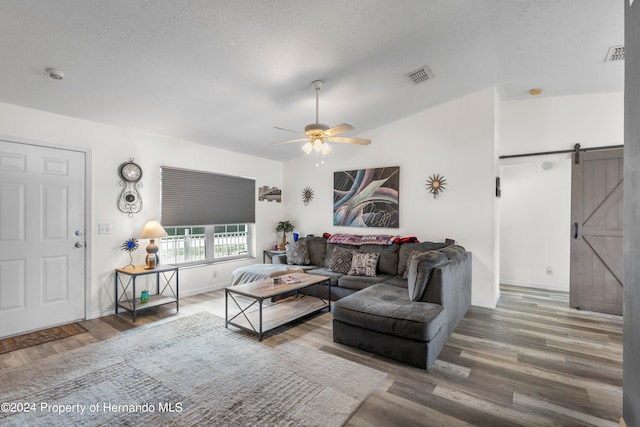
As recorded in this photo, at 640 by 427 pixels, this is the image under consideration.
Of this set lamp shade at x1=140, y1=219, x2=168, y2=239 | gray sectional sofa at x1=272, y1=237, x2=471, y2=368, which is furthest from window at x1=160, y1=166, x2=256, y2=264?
gray sectional sofa at x1=272, y1=237, x2=471, y2=368

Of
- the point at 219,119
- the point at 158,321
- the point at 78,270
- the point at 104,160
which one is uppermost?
the point at 219,119

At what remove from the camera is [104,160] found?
3959 mm

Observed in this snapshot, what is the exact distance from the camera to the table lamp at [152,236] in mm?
4070

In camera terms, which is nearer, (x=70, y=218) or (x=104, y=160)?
(x=70, y=218)

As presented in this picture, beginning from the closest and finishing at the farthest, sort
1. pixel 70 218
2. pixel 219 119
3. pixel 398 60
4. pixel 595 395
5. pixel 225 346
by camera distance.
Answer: pixel 595 395, pixel 225 346, pixel 398 60, pixel 70 218, pixel 219 119

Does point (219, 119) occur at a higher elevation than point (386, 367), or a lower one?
higher

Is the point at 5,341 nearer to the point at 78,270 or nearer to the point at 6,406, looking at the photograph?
the point at 78,270

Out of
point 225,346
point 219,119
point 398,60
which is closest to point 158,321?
point 225,346

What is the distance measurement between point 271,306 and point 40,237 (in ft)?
9.27

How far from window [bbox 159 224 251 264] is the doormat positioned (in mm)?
1395

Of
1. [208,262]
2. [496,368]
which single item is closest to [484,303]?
[496,368]

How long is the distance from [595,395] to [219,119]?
4784 millimetres

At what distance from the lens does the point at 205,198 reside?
515 cm

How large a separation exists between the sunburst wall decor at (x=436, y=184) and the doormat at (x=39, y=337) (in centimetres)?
495
